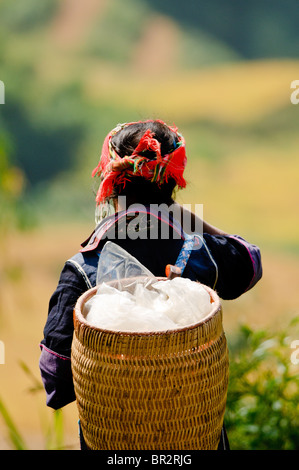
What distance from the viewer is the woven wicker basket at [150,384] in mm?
1073

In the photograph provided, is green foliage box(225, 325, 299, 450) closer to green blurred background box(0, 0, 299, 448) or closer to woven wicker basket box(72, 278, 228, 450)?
woven wicker basket box(72, 278, 228, 450)

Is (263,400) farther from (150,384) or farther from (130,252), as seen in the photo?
(150,384)

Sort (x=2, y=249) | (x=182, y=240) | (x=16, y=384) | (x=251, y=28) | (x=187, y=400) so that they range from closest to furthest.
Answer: (x=187, y=400)
(x=182, y=240)
(x=16, y=384)
(x=2, y=249)
(x=251, y=28)

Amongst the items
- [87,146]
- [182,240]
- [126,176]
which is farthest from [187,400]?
[87,146]

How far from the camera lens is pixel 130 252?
1433 mm

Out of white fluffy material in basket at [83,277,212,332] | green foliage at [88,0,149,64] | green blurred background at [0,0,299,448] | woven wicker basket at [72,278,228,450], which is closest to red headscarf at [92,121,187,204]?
white fluffy material in basket at [83,277,212,332]

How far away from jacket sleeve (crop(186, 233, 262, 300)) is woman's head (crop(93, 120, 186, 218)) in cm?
18

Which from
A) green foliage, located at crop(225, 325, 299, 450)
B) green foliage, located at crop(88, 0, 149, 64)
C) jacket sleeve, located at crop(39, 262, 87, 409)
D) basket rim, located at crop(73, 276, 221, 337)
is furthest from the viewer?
green foliage, located at crop(88, 0, 149, 64)

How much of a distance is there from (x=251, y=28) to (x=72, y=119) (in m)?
2.63

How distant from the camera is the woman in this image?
1396 millimetres

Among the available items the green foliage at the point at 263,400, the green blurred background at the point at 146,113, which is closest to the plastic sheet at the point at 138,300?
the green foliage at the point at 263,400

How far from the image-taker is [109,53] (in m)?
7.61
